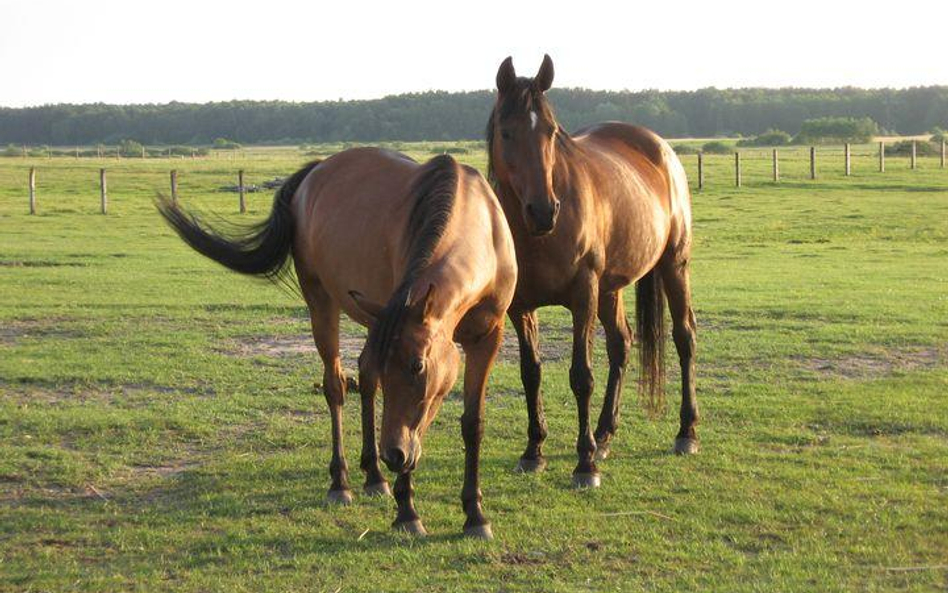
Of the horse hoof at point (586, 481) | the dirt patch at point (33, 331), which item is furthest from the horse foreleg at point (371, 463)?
the dirt patch at point (33, 331)

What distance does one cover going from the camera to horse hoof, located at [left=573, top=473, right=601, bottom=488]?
21.4 ft

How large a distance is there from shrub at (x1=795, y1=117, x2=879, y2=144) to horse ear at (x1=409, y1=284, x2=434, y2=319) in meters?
78.2

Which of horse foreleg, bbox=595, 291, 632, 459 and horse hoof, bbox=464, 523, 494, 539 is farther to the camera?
horse foreleg, bbox=595, 291, 632, 459

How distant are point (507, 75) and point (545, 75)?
0.78ft

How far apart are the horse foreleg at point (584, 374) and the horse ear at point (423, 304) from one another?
1960 mm

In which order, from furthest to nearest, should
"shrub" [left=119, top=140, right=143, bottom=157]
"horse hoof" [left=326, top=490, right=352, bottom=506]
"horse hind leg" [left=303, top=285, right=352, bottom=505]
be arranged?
"shrub" [left=119, top=140, right=143, bottom=157] < "horse hind leg" [left=303, top=285, right=352, bottom=505] < "horse hoof" [left=326, top=490, right=352, bottom=506]

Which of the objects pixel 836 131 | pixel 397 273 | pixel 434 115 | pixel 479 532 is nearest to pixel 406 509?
pixel 479 532

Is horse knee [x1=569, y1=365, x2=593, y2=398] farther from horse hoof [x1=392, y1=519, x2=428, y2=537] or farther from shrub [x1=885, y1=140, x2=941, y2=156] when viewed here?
shrub [x1=885, y1=140, x2=941, y2=156]

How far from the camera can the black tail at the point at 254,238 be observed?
696 cm

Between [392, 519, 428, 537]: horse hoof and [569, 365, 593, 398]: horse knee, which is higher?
[569, 365, 593, 398]: horse knee

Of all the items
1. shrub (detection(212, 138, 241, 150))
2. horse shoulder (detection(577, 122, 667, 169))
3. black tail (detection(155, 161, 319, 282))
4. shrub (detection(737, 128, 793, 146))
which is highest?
shrub (detection(212, 138, 241, 150))

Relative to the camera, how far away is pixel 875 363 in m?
10.1

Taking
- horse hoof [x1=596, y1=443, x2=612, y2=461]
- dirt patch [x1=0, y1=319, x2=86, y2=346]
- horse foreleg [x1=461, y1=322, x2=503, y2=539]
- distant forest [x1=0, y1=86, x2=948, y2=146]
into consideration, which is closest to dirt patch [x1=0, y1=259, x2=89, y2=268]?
dirt patch [x1=0, y1=319, x2=86, y2=346]

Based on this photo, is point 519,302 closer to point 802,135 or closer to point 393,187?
point 393,187
